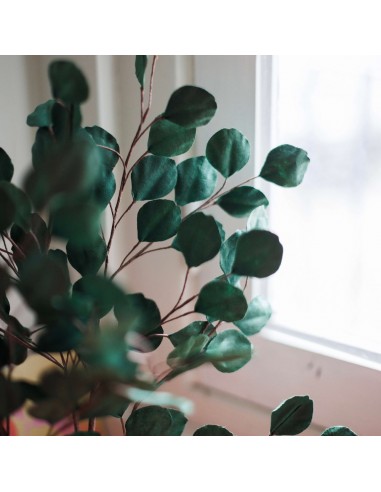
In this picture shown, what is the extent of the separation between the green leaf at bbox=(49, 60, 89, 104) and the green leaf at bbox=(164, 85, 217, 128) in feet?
0.37

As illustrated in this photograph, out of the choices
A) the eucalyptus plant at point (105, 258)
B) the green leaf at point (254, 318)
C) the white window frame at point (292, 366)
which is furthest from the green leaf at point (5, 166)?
the white window frame at point (292, 366)

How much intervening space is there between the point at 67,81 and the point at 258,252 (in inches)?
6.9

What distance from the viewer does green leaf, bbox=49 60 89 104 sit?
1.15 feet

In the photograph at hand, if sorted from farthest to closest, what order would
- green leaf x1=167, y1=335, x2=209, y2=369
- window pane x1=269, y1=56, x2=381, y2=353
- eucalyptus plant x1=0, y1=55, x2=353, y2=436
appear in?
window pane x1=269, y1=56, x2=381, y2=353 < green leaf x1=167, y1=335, x2=209, y2=369 < eucalyptus plant x1=0, y1=55, x2=353, y2=436

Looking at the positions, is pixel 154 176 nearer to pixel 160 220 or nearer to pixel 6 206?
pixel 160 220

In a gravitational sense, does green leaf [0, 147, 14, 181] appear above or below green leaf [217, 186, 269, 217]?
above

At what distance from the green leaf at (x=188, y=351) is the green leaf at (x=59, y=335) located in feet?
0.30

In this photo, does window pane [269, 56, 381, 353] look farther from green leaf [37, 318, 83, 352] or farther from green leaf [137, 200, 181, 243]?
green leaf [37, 318, 83, 352]

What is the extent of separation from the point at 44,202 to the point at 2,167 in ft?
0.61

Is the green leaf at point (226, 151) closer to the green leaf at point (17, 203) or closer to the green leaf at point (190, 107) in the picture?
the green leaf at point (190, 107)

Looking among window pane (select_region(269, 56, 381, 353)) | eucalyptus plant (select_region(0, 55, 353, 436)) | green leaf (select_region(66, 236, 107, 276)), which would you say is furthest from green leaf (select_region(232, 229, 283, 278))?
window pane (select_region(269, 56, 381, 353))

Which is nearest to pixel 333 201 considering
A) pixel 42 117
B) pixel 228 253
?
pixel 228 253
